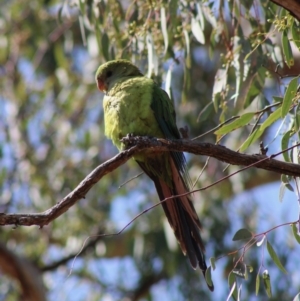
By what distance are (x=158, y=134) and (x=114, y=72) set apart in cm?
62

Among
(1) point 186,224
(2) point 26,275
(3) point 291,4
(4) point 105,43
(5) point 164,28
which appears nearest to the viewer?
(3) point 291,4

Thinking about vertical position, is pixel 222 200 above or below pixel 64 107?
below

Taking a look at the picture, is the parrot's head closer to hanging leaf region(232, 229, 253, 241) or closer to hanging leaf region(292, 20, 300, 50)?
hanging leaf region(292, 20, 300, 50)

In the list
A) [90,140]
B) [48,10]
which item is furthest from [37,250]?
[48,10]

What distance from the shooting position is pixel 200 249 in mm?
2844

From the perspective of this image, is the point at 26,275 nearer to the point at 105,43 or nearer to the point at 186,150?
the point at 105,43

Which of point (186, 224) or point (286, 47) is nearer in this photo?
point (286, 47)

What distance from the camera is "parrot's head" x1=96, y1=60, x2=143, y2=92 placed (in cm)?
344

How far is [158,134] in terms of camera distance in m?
3.02

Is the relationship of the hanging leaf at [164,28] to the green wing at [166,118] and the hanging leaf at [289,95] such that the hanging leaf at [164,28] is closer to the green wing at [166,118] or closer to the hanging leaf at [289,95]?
the green wing at [166,118]

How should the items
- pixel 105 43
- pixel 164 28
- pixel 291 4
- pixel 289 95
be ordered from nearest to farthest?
pixel 291 4
pixel 289 95
pixel 164 28
pixel 105 43

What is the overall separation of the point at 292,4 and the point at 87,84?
4653 millimetres

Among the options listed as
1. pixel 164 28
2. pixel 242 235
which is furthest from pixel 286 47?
pixel 164 28

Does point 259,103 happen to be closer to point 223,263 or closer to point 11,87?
point 223,263
